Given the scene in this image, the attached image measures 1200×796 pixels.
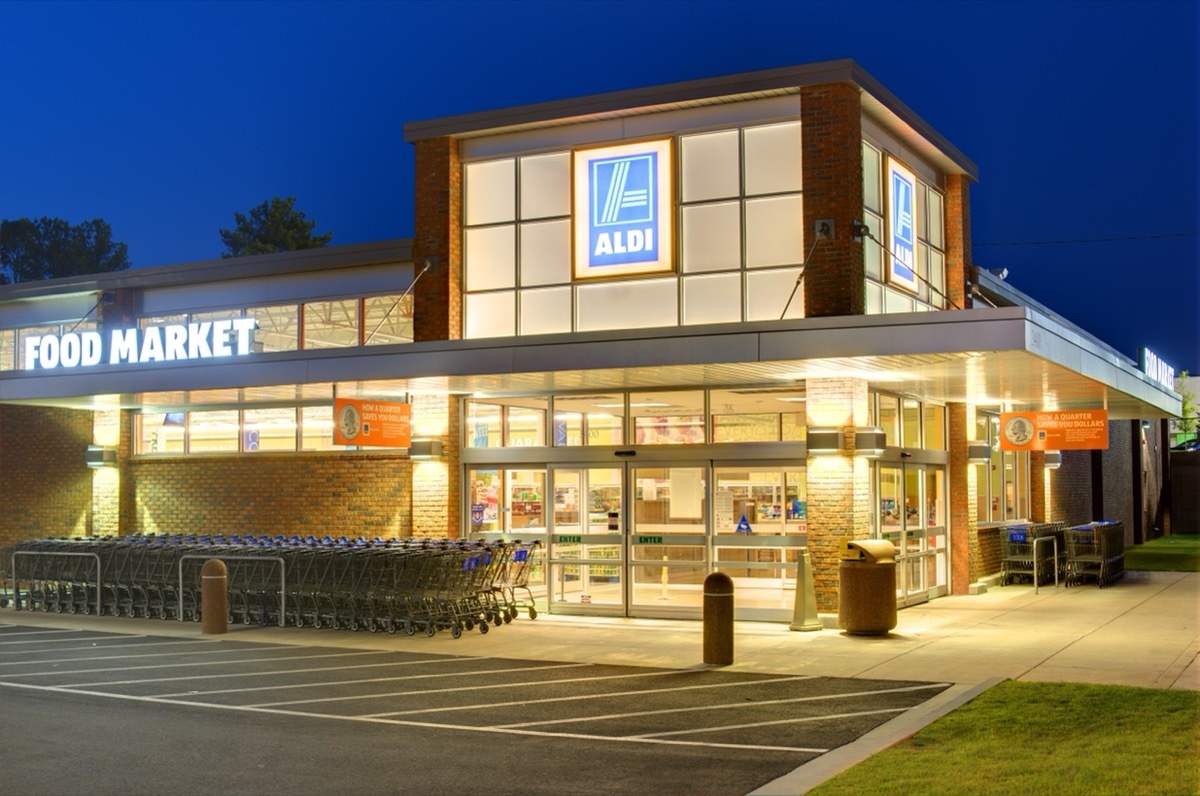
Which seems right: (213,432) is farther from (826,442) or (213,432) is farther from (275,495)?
(826,442)

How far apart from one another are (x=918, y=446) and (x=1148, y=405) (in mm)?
6098

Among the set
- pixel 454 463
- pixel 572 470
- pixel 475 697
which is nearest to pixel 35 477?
pixel 454 463

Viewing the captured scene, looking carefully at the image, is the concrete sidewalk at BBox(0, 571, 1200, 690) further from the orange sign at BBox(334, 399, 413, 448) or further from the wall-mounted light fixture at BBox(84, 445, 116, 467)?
the wall-mounted light fixture at BBox(84, 445, 116, 467)

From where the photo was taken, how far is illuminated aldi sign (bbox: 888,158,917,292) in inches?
817

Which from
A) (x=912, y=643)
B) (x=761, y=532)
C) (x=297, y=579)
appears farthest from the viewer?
(x=761, y=532)

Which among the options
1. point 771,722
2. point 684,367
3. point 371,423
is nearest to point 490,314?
point 371,423

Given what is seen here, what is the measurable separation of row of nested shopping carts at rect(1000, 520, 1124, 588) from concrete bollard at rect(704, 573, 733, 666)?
12.1 m

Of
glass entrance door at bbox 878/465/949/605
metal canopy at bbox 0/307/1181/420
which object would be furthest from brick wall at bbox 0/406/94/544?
glass entrance door at bbox 878/465/949/605

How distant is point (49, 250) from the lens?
76.9m

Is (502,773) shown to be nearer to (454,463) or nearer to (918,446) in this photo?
(454,463)

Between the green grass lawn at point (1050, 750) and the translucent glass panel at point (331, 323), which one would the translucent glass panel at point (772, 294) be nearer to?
the translucent glass panel at point (331, 323)

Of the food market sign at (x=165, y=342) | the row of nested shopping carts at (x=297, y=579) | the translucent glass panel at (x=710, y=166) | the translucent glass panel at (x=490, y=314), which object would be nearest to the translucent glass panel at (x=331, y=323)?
the food market sign at (x=165, y=342)

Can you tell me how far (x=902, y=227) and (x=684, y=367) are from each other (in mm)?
5918

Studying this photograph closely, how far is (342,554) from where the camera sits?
722 inches
